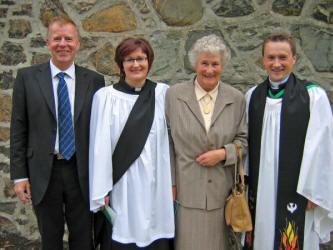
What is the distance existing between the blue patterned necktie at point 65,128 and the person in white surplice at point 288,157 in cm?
120

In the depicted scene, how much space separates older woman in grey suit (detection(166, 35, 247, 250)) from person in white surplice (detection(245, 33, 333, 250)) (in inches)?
6.6

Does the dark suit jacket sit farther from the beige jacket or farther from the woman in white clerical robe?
the beige jacket

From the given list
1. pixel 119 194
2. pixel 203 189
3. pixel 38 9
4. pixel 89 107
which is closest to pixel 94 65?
pixel 38 9

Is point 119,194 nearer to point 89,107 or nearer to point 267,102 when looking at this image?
point 89,107

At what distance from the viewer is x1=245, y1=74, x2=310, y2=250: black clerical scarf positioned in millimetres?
2154

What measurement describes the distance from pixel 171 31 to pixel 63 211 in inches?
70.2

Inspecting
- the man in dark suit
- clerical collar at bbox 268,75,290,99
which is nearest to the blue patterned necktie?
the man in dark suit

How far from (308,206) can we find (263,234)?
0.35 metres

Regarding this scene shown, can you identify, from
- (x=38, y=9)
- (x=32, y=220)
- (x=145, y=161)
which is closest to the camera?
(x=145, y=161)

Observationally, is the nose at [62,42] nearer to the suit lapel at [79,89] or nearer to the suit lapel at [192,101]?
the suit lapel at [79,89]

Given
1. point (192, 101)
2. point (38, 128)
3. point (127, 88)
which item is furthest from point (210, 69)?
point (38, 128)

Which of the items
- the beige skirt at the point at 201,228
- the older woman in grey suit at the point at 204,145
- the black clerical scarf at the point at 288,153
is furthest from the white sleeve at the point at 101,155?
the black clerical scarf at the point at 288,153

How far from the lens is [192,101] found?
87.5 inches

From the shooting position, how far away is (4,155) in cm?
327
